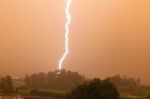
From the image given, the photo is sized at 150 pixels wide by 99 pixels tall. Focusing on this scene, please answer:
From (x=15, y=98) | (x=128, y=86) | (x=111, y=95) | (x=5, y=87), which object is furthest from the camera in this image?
(x=128, y=86)

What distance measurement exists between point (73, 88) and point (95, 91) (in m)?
1.79

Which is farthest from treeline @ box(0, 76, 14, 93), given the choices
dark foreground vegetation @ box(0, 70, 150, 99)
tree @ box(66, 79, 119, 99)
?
tree @ box(66, 79, 119, 99)

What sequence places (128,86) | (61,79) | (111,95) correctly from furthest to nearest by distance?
1. (61,79)
2. (128,86)
3. (111,95)

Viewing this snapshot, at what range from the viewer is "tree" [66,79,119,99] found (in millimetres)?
17814

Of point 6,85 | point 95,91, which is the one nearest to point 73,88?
point 95,91

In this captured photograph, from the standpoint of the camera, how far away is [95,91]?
59.3 ft

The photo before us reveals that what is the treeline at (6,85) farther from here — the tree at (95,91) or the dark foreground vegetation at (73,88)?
the tree at (95,91)

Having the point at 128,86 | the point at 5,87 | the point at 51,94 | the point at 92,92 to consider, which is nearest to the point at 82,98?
the point at 92,92

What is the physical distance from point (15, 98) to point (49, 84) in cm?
1509

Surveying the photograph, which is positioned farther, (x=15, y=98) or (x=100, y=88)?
(x=15, y=98)

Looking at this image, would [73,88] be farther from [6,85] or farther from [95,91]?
[6,85]

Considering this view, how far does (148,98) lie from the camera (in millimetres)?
24203

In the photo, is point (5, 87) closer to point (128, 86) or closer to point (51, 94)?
point (51, 94)

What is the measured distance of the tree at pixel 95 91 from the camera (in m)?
17.8
